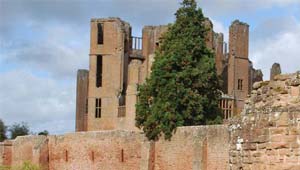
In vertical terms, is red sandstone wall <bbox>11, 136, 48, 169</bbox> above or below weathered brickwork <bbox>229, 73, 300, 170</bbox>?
below

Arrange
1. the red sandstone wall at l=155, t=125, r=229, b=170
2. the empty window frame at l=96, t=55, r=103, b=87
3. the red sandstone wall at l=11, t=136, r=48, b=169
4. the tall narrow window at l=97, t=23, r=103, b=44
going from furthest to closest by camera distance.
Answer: the empty window frame at l=96, t=55, r=103, b=87, the tall narrow window at l=97, t=23, r=103, b=44, the red sandstone wall at l=11, t=136, r=48, b=169, the red sandstone wall at l=155, t=125, r=229, b=170

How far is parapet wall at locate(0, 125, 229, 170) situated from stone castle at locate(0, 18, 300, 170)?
25 mm

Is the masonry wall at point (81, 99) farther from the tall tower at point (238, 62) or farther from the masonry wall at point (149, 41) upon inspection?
the tall tower at point (238, 62)

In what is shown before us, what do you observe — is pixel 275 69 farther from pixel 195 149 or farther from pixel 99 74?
pixel 195 149

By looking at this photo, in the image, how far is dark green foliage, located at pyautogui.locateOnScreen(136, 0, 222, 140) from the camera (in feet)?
79.9

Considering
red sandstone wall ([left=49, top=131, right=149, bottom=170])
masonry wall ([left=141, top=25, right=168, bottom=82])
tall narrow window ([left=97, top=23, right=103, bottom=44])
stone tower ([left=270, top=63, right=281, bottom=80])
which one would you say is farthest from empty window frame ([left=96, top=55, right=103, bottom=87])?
red sandstone wall ([left=49, top=131, right=149, bottom=170])

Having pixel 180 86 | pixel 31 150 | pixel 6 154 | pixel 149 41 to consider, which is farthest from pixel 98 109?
pixel 180 86

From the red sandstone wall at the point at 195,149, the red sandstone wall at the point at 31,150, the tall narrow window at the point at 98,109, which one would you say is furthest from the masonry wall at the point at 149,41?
the red sandstone wall at the point at 195,149

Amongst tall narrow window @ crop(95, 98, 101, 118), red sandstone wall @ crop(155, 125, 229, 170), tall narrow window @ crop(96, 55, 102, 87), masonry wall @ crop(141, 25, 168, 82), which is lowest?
red sandstone wall @ crop(155, 125, 229, 170)

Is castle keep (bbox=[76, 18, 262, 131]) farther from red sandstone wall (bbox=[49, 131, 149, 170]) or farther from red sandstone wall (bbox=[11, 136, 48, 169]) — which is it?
red sandstone wall (bbox=[49, 131, 149, 170])

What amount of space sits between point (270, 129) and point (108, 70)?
45.3m

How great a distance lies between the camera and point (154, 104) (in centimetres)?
2516

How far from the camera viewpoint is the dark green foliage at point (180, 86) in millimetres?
24359

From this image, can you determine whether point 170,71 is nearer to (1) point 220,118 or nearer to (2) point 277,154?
(1) point 220,118
